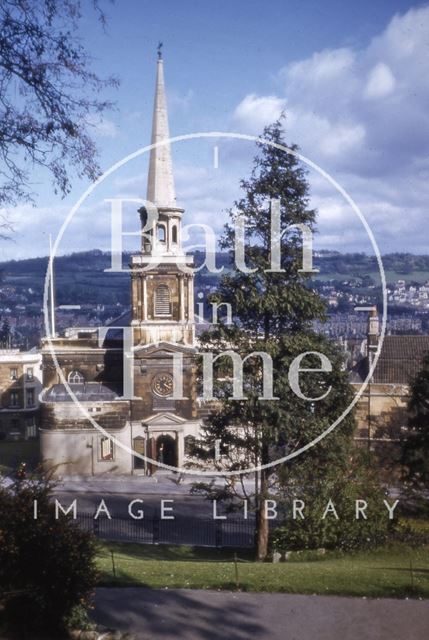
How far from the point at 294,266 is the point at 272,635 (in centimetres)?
882

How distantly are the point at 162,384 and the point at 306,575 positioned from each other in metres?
21.1

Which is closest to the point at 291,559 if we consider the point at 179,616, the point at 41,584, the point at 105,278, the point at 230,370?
the point at 230,370

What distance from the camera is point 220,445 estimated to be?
1712 cm

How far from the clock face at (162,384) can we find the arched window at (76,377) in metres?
4.26

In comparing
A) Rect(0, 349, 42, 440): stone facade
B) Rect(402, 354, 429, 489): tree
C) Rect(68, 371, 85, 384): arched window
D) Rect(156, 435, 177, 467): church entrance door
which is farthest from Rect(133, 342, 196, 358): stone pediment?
Rect(0, 349, 42, 440): stone facade

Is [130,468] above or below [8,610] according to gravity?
below

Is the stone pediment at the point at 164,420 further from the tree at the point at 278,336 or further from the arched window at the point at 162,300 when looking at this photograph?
the tree at the point at 278,336

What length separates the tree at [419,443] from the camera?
1994cm

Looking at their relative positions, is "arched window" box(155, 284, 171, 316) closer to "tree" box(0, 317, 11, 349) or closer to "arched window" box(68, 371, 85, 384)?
"arched window" box(68, 371, 85, 384)

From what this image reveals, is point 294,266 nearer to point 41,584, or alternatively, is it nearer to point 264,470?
point 264,470

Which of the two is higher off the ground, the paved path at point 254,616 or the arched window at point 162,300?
the arched window at point 162,300

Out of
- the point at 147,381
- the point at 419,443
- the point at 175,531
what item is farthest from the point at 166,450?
the point at 419,443

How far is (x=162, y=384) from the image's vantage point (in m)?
32.9

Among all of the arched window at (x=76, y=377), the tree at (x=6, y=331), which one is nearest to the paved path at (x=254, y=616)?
the tree at (x=6, y=331)
